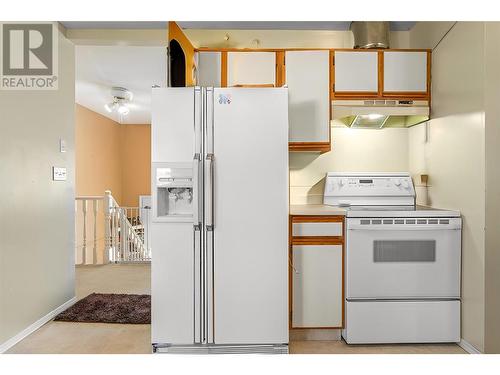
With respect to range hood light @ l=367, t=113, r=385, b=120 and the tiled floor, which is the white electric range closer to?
the tiled floor

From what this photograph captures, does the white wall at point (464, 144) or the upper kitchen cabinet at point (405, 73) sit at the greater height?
the upper kitchen cabinet at point (405, 73)

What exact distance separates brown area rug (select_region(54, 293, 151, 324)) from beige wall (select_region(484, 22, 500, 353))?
244cm

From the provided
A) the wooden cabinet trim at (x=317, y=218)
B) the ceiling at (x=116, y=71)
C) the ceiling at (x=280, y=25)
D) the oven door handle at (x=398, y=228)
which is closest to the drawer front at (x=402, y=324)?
the oven door handle at (x=398, y=228)

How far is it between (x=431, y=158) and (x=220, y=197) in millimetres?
1741

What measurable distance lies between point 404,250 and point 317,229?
610 mm

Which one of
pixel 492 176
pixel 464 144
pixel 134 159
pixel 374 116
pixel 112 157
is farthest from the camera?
pixel 134 159

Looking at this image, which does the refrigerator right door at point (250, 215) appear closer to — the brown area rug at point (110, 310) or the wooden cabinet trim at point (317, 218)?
the wooden cabinet trim at point (317, 218)

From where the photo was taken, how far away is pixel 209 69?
3.06m

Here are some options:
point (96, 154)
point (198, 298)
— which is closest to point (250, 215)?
point (198, 298)

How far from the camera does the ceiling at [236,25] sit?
3.31m

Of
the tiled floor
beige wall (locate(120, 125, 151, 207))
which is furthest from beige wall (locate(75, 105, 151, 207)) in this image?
the tiled floor

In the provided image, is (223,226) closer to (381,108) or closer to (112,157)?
(381,108)

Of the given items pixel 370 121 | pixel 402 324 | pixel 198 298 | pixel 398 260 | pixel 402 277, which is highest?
pixel 370 121

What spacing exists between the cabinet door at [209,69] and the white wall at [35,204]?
131 cm
